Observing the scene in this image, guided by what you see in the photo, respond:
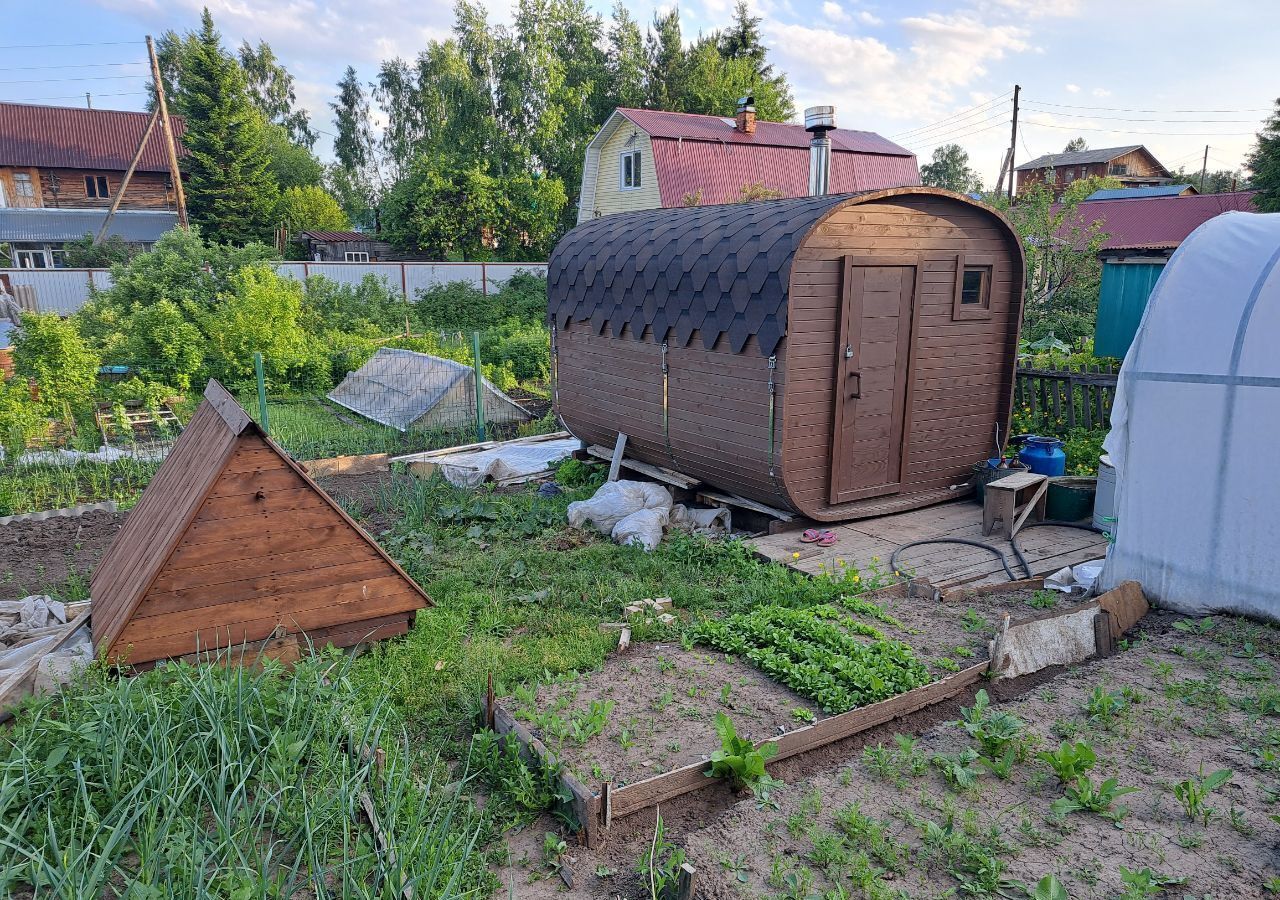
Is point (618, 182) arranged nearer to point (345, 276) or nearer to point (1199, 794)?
point (345, 276)

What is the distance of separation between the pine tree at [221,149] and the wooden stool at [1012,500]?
33.6m

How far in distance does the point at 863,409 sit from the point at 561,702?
422 cm

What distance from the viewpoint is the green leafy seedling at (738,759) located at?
11.4 ft

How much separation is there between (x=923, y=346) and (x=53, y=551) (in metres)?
8.00

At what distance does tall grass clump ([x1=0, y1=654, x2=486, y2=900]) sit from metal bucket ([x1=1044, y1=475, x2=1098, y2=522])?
20.1 feet

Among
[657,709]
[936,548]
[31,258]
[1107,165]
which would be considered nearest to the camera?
[657,709]

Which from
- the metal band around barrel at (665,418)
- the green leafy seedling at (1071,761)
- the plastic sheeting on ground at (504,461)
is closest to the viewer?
the green leafy seedling at (1071,761)

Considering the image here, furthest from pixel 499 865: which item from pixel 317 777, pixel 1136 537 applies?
pixel 1136 537

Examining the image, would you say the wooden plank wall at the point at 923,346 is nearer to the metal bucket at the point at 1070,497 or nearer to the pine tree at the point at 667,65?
the metal bucket at the point at 1070,497

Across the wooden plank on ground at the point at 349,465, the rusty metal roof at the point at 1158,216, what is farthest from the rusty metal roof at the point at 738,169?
the wooden plank on ground at the point at 349,465

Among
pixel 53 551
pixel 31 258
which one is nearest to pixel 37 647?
pixel 53 551

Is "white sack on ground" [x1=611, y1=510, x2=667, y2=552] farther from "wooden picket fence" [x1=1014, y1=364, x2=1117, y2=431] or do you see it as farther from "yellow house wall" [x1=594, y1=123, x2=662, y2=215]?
"yellow house wall" [x1=594, y1=123, x2=662, y2=215]

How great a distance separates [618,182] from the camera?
27.1 meters

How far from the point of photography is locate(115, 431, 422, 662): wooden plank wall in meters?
4.38
